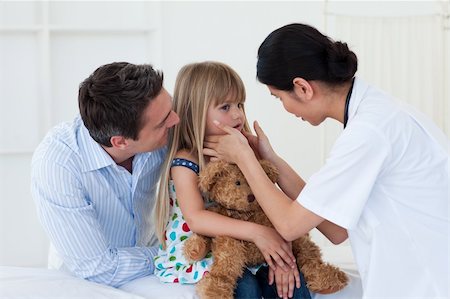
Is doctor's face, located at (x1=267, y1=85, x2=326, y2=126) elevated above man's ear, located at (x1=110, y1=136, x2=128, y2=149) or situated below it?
above

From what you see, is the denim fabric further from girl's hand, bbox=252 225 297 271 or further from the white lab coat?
the white lab coat

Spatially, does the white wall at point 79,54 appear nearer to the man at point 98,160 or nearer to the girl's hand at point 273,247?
the man at point 98,160

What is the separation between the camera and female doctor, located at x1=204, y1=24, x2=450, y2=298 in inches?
65.2

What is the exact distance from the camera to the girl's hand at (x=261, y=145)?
6.70ft

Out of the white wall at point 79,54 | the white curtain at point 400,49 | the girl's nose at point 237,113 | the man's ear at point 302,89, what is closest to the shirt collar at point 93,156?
the girl's nose at point 237,113

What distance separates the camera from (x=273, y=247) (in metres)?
1.86

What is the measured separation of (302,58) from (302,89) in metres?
0.08

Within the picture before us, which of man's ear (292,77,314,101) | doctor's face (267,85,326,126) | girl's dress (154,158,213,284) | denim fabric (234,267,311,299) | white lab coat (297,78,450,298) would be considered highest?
man's ear (292,77,314,101)

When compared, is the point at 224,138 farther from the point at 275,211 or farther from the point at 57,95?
the point at 57,95

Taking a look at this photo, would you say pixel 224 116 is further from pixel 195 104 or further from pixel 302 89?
pixel 302 89

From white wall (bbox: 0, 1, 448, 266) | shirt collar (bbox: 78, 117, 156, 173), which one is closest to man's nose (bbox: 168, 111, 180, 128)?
shirt collar (bbox: 78, 117, 156, 173)

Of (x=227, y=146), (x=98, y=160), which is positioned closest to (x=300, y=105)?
(x=227, y=146)

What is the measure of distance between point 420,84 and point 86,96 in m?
2.50

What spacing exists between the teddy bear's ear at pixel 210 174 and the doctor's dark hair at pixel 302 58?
289 millimetres
